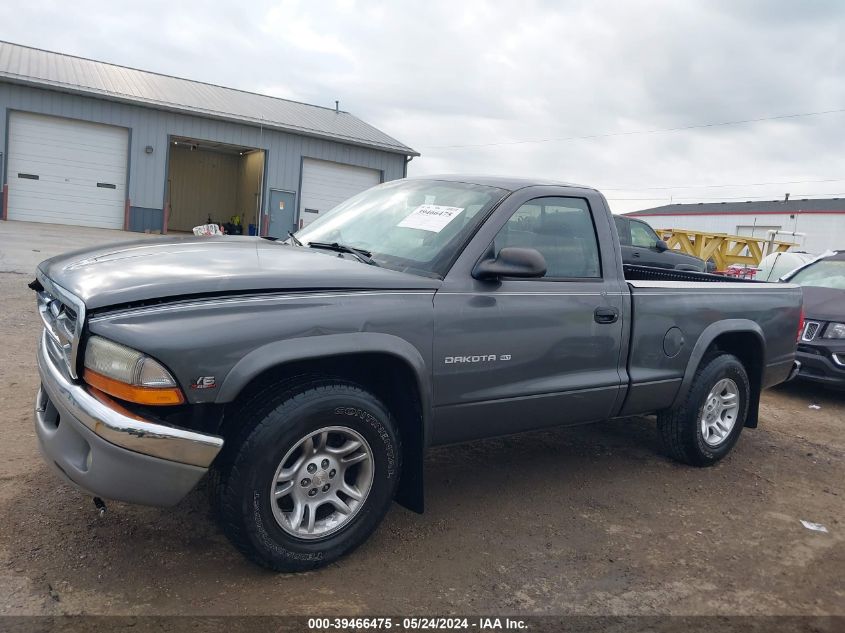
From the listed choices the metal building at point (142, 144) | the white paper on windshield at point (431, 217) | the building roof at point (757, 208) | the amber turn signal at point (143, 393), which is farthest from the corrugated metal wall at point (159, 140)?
the building roof at point (757, 208)

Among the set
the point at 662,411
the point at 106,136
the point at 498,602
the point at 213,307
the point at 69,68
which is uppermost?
the point at 69,68

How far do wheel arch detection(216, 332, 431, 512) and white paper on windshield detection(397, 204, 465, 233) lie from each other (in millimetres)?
825

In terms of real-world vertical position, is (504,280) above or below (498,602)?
above

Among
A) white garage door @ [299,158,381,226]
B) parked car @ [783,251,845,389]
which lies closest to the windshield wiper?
parked car @ [783,251,845,389]

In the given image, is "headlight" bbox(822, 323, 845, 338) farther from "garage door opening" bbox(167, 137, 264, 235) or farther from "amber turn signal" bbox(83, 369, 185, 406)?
"garage door opening" bbox(167, 137, 264, 235)

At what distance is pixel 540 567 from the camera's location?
3385 mm

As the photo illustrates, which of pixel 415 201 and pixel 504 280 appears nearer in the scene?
pixel 504 280

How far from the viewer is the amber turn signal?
2.65 metres

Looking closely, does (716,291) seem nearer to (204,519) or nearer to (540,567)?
(540,567)

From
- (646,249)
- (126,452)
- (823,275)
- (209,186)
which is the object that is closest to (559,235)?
(126,452)

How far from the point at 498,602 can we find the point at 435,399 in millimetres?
925

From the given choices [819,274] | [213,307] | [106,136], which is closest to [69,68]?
[106,136]

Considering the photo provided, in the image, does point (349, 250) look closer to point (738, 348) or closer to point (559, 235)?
point (559, 235)

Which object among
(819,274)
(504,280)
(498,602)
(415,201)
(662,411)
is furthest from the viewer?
(819,274)
